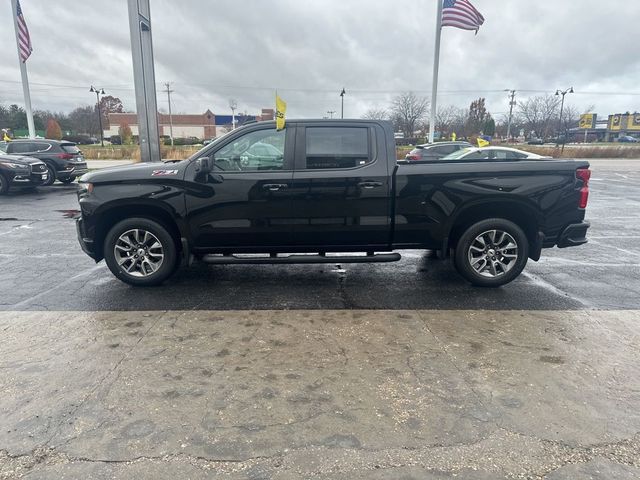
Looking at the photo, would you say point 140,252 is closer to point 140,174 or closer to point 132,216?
point 132,216

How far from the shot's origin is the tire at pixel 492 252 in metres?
5.28

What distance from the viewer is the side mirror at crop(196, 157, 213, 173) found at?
498cm

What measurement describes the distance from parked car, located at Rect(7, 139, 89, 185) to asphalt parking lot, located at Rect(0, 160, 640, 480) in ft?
39.0

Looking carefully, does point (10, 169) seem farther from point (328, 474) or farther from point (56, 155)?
point (328, 474)

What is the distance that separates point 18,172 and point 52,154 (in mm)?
2386

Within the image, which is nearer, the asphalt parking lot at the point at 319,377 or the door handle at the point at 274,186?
the asphalt parking lot at the point at 319,377

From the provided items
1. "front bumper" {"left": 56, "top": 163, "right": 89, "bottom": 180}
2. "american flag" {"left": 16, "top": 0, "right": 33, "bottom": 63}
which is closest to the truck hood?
"front bumper" {"left": 56, "top": 163, "right": 89, "bottom": 180}

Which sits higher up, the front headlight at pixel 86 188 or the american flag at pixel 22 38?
the american flag at pixel 22 38

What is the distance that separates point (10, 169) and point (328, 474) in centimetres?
1555

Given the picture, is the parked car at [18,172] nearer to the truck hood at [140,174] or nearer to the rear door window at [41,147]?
the rear door window at [41,147]

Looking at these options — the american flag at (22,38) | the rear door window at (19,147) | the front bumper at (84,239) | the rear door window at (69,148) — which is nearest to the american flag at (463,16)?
the rear door window at (69,148)

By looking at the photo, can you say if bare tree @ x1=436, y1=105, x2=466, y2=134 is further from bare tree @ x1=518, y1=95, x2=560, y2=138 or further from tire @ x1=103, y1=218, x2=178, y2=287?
tire @ x1=103, y1=218, x2=178, y2=287

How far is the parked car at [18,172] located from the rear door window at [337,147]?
Answer: 12.9m

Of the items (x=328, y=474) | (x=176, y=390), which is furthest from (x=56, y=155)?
(x=328, y=474)
